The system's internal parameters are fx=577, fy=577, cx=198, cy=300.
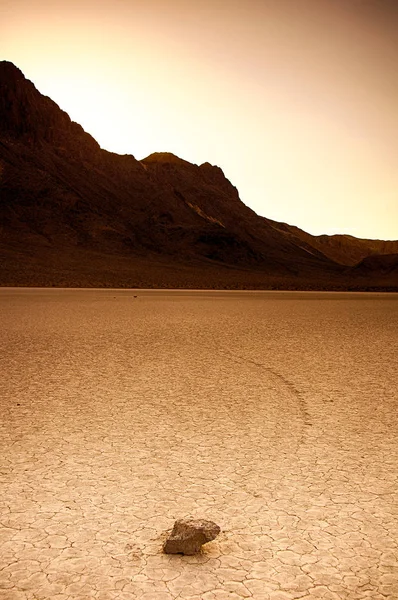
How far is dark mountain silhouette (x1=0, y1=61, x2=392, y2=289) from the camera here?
70812 mm

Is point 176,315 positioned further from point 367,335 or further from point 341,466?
point 341,466

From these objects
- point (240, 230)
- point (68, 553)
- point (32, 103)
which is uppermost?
point (32, 103)

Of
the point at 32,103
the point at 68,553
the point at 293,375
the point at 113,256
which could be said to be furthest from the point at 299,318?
the point at 32,103

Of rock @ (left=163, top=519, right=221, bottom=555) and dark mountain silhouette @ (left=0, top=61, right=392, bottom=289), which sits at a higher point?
dark mountain silhouette @ (left=0, top=61, right=392, bottom=289)

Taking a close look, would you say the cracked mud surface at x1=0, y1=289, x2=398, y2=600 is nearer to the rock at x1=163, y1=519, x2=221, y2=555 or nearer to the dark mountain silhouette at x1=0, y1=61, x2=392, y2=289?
the rock at x1=163, y1=519, x2=221, y2=555

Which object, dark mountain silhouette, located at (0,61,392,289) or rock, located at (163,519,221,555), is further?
dark mountain silhouette, located at (0,61,392,289)

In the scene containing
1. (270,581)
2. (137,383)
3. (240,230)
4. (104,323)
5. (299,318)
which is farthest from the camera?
(240,230)

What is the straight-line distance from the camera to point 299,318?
60.1 feet

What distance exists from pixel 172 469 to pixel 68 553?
4.11 ft

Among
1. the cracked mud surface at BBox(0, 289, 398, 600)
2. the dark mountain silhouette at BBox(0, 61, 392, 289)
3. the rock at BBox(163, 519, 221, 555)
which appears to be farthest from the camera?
the dark mountain silhouette at BBox(0, 61, 392, 289)

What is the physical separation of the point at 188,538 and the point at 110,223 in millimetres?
91576

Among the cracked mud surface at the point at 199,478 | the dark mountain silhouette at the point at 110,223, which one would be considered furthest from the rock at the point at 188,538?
the dark mountain silhouette at the point at 110,223

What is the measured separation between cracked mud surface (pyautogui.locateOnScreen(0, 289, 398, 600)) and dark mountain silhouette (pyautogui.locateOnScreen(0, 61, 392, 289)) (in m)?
47.6

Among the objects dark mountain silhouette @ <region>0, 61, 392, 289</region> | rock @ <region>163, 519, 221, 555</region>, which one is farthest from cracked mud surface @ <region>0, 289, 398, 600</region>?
dark mountain silhouette @ <region>0, 61, 392, 289</region>
